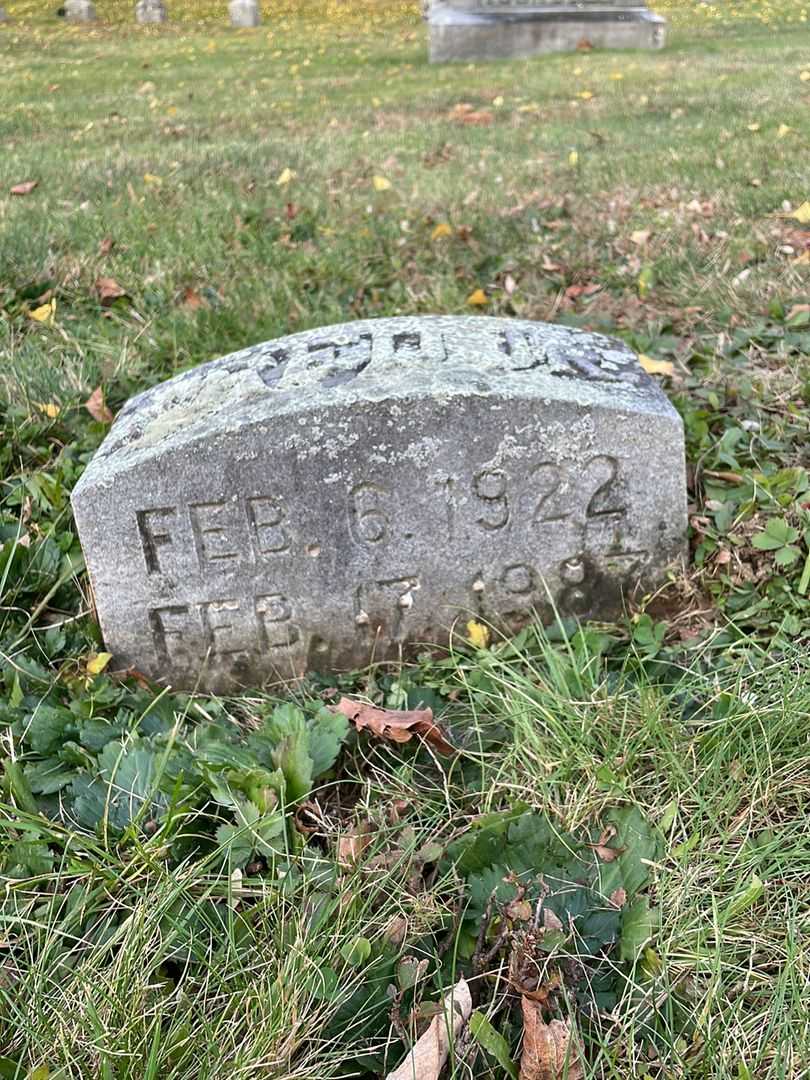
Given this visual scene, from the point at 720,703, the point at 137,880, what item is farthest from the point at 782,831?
the point at 137,880

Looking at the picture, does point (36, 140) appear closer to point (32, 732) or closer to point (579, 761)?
point (32, 732)

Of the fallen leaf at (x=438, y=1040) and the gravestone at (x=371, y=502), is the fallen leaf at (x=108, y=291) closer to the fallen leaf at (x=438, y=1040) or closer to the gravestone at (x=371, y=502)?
the gravestone at (x=371, y=502)

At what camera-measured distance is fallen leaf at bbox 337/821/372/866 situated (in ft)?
6.01

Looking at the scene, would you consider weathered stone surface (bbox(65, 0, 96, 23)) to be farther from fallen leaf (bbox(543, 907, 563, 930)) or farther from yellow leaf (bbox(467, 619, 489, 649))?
fallen leaf (bbox(543, 907, 563, 930))

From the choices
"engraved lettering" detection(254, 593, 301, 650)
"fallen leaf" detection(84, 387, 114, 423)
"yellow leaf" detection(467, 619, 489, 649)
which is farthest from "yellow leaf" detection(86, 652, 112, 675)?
"fallen leaf" detection(84, 387, 114, 423)

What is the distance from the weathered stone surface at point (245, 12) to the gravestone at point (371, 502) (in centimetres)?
1463

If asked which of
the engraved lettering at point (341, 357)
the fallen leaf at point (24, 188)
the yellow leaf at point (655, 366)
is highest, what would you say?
the fallen leaf at point (24, 188)

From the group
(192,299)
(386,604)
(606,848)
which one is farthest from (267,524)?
(192,299)

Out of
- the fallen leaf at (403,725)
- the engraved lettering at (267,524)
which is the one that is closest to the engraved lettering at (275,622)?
the engraved lettering at (267,524)

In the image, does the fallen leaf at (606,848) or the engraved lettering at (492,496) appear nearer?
the fallen leaf at (606,848)

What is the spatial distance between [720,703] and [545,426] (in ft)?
2.51

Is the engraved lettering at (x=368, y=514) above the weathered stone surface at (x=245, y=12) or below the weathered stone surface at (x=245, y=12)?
below

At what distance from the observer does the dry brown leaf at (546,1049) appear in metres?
1.46

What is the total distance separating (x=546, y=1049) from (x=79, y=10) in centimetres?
1790
